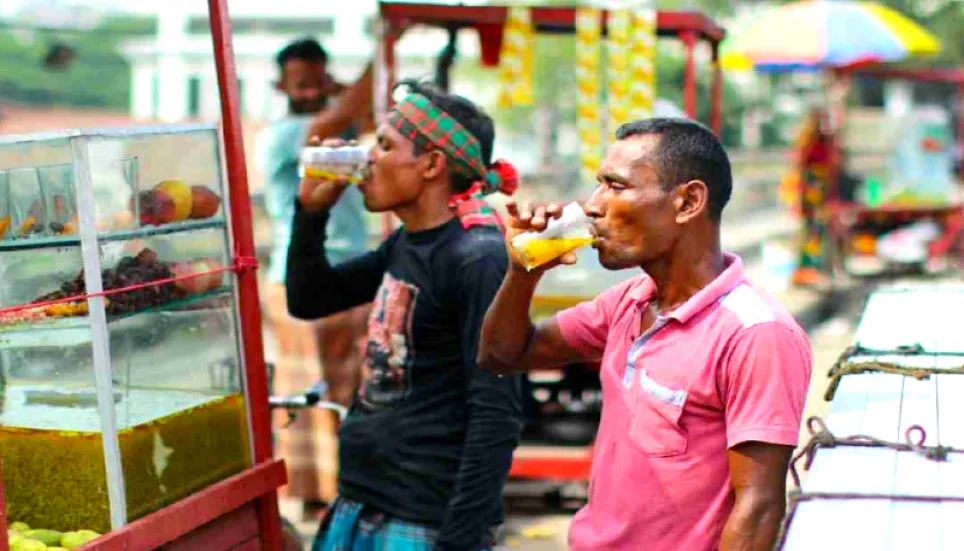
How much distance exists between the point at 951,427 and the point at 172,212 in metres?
1.82

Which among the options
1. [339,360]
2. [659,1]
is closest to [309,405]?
[339,360]

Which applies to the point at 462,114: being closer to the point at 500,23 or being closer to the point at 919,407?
the point at 919,407

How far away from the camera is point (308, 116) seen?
21.2 ft

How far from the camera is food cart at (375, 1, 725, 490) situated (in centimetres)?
623

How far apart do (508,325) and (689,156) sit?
0.57 m

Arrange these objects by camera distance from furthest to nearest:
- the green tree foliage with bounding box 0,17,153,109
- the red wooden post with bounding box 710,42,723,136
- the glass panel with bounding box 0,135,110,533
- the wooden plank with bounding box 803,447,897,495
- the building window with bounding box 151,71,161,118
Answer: the green tree foliage with bounding box 0,17,153,109
the building window with bounding box 151,71,161,118
the red wooden post with bounding box 710,42,723,136
the glass panel with bounding box 0,135,110,533
the wooden plank with bounding box 803,447,897,495

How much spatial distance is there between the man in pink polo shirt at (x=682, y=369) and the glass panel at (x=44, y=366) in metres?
0.96

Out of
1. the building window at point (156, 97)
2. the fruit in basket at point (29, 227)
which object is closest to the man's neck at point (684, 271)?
the fruit in basket at point (29, 227)

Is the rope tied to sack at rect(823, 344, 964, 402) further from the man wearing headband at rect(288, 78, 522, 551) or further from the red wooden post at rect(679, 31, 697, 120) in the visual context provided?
the red wooden post at rect(679, 31, 697, 120)

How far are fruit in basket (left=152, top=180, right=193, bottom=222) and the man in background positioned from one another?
9.04ft

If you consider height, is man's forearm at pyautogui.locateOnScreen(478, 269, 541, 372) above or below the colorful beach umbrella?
below

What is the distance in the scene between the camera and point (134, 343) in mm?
3213

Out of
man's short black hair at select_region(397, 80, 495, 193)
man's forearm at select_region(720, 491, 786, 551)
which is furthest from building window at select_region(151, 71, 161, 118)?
man's forearm at select_region(720, 491, 786, 551)

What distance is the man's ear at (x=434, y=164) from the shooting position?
368 centimetres
